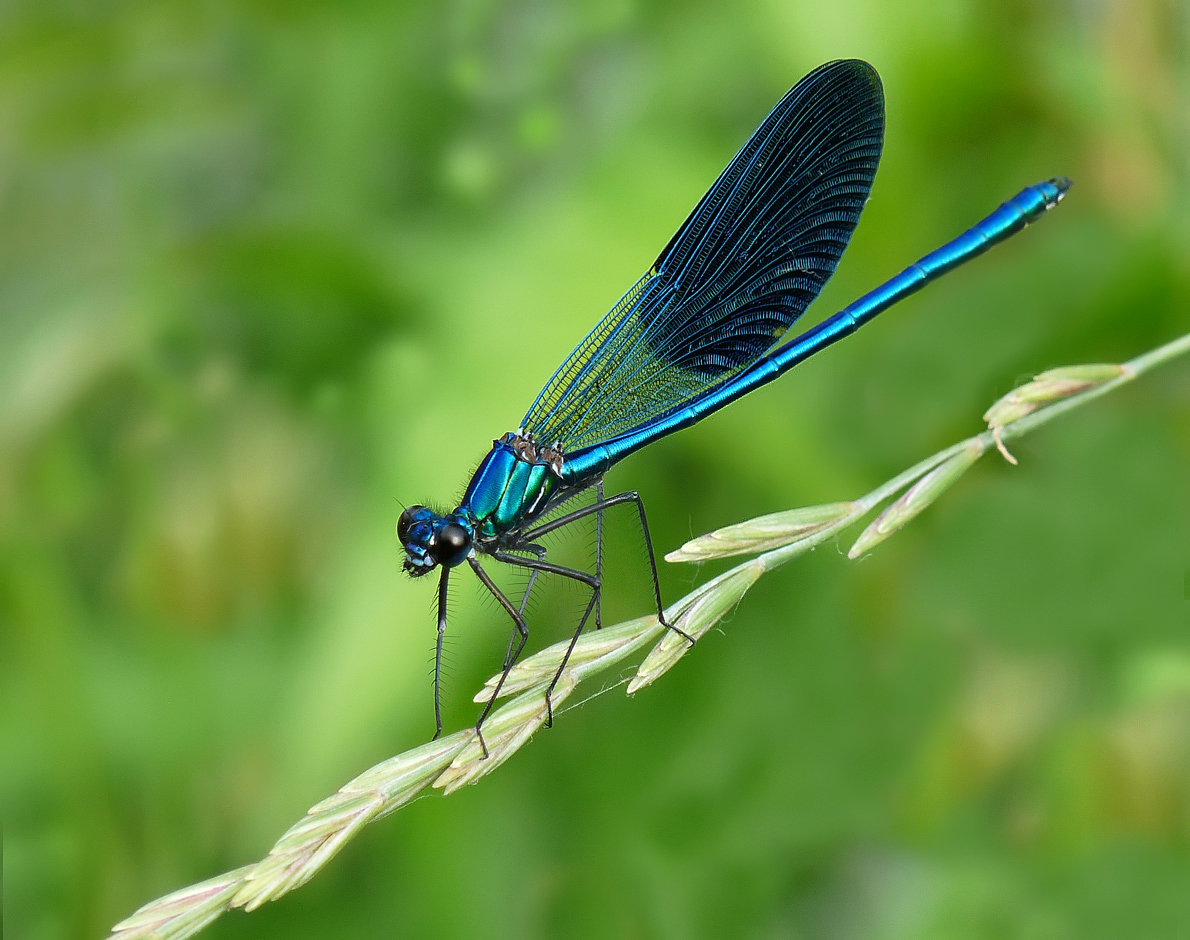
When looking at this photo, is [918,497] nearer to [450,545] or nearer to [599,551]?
[599,551]

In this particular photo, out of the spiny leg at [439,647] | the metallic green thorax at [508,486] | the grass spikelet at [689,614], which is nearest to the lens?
the grass spikelet at [689,614]

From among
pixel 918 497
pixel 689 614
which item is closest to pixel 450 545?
pixel 689 614

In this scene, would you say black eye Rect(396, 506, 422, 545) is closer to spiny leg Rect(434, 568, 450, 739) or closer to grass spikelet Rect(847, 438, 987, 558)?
spiny leg Rect(434, 568, 450, 739)

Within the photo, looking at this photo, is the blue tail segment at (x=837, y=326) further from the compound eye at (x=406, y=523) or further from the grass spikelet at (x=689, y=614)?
the grass spikelet at (x=689, y=614)

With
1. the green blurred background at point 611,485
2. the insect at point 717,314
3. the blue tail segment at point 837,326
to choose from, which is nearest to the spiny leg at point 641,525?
the insect at point 717,314

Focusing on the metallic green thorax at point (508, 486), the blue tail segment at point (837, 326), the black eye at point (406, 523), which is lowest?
the blue tail segment at point (837, 326)

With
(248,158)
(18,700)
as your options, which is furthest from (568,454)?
(248,158)

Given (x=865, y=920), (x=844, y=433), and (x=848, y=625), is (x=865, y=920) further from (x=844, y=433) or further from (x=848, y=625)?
(x=844, y=433)
